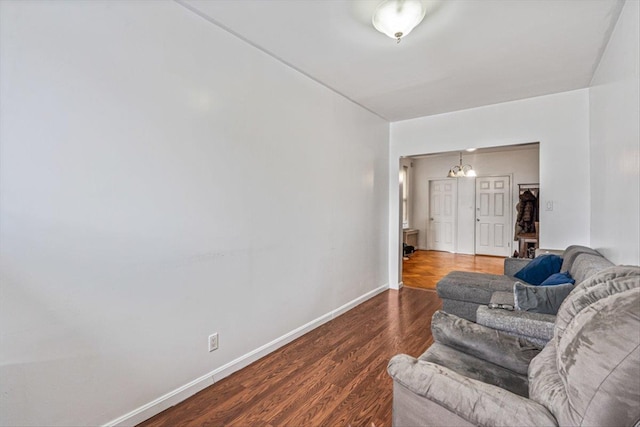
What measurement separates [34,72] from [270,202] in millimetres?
1598

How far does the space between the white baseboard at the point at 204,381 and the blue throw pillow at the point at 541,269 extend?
2.04m

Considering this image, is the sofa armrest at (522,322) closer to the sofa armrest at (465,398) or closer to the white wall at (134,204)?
the sofa armrest at (465,398)

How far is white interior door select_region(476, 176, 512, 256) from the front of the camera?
716cm

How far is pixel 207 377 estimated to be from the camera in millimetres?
2088

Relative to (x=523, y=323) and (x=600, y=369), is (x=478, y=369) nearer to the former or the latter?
(x=523, y=323)

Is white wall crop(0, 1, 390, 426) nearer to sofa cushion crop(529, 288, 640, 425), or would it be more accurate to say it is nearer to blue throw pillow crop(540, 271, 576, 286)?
sofa cushion crop(529, 288, 640, 425)

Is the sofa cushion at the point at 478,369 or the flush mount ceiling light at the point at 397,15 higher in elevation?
the flush mount ceiling light at the point at 397,15

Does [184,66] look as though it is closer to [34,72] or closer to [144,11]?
[144,11]

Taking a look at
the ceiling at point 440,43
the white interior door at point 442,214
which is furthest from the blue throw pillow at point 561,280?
the white interior door at point 442,214

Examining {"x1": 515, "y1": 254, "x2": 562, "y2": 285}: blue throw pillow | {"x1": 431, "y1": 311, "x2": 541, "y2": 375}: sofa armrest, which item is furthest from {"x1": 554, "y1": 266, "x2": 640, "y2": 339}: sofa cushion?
{"x1": 515, "y1": 254, "x2": 562, "y2": 285}: blue throw pillow

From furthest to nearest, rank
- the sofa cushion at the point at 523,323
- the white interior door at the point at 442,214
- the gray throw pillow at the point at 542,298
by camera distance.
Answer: the white interior door at the point at 442,214 < the gray throw pillow at the point at 542,298 < the sofa cushion at the point at 523,323

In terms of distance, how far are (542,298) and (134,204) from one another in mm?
2593

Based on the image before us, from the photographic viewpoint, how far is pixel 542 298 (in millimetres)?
1917

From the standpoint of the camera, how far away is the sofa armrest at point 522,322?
1.72 m
